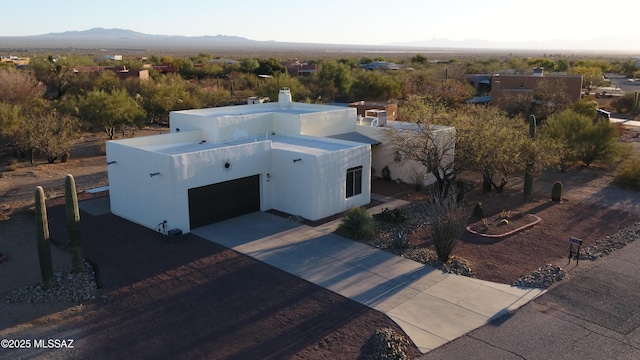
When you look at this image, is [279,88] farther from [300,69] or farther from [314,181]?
[314,181]

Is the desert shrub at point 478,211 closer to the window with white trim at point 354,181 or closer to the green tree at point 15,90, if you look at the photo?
the window with white trim at point 354,181

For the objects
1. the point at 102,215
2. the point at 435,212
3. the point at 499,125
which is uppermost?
the point at 499,125

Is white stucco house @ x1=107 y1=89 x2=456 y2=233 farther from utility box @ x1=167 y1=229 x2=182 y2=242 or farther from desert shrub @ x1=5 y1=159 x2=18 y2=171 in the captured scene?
desert shrub @ x1=5 y1=159 x2=18 y2=171

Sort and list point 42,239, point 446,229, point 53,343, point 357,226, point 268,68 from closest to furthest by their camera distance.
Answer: point 53,343
point 42,239
point 446,229
point 357,226
point 268,68

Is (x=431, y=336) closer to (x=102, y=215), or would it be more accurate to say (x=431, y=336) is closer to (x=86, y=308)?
(x=86, y=308)

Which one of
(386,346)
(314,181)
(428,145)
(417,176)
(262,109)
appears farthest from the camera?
(262,109)

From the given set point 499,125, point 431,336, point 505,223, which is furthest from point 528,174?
point 431,336

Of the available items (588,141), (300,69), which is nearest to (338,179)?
(588,141)

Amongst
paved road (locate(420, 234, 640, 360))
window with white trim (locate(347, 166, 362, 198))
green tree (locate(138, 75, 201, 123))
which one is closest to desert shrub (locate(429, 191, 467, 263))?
paved road (locate(420, 234, 640, 360))
